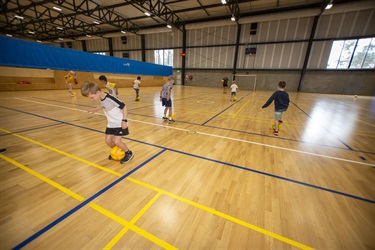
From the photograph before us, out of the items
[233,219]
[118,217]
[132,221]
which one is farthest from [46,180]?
[233,219]

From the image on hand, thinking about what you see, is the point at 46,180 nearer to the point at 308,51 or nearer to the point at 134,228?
the point at 134,228

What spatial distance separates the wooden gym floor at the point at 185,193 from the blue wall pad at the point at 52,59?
1083 centimetres

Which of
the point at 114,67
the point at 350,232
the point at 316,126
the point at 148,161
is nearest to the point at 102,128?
the point at 148,161

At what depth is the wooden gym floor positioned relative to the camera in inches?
65.9

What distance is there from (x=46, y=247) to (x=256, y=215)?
2.22 metres

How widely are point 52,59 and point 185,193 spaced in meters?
16.5

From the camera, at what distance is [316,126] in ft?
19.7

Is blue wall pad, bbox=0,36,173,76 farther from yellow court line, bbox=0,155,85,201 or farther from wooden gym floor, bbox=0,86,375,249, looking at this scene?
yellow court line, bbox=0,155,85,201

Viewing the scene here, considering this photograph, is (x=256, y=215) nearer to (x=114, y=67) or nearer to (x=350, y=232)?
(x=350, y=232)

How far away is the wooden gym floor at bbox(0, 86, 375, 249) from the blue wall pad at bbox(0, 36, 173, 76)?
10.8 metres

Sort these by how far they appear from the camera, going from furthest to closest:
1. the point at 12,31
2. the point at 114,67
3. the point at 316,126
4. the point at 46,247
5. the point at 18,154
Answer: the point at 12,31, the point at 114,67, the point at 316,126, the point at 18,154, the point at 46,247

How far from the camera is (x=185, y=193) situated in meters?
2.32

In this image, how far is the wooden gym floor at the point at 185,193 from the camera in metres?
1.67

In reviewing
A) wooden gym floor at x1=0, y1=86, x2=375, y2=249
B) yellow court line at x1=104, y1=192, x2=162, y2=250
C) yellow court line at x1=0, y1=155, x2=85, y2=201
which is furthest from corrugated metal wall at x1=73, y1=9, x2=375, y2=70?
yellow court line at x1=0, y1=155, x2=85, y2=201
